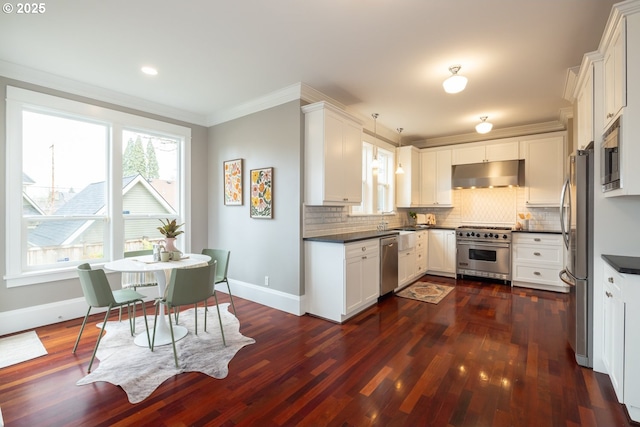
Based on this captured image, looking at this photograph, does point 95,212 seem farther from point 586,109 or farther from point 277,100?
point 586,109

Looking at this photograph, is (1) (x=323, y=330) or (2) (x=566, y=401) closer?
(2) (x=566, y=401)

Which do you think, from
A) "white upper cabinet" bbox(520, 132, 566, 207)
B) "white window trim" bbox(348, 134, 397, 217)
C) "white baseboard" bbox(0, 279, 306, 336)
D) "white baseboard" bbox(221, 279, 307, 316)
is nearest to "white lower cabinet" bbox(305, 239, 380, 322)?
"white baseboard" bbox(221, 279, 307, 316)

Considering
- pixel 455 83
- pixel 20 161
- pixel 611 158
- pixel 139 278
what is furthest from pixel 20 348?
pixel 611 158

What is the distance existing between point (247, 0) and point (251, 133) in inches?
87.3

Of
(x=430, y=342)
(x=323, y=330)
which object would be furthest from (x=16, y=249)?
(x=430, y=342)

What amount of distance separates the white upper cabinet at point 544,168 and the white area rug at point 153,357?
5206 millimetres

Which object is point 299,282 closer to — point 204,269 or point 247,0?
point 204,269

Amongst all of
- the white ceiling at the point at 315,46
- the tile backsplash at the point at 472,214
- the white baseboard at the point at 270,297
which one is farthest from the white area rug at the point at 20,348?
the tile backsplash at the point at 472,214

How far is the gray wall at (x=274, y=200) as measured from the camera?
378 cm

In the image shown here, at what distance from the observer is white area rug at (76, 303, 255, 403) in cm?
227

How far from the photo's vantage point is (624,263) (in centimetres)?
205

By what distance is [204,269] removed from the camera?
2.62 meters

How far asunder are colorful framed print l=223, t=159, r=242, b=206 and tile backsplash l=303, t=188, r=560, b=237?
133cm

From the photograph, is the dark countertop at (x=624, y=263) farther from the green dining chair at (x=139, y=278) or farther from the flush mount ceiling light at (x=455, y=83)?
the green dining chair at (x=139, y=278)
